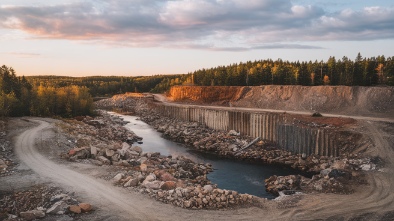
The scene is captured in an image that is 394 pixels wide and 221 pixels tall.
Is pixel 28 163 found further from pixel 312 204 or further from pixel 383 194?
pixel 383 194

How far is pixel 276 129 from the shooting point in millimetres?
40188

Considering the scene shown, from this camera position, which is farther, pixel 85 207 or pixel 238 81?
pixel 238 81

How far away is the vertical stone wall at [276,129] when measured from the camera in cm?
3422

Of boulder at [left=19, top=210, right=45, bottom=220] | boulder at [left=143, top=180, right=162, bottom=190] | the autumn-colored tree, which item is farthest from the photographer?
the autumn-colored tree

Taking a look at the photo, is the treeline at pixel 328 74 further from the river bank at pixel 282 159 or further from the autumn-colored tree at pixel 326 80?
the river bank at pixel 282 159

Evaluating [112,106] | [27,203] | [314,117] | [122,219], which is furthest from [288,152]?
[112,106]

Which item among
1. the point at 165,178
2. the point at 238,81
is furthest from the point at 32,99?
the point at 238,81

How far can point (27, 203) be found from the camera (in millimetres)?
18094

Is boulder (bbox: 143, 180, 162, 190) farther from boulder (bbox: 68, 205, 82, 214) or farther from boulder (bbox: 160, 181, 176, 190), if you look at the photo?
boulder (bbox: 68, 205, 82, 214)

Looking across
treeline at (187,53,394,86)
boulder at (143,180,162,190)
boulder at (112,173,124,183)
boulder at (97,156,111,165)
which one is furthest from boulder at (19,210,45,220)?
treeline at (187,53,394,86)

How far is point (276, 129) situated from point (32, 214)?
3023cm

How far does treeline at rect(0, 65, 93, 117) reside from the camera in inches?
2019

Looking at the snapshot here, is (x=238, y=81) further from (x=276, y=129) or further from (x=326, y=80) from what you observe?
(x=276, y=129)

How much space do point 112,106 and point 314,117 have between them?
311 feet
